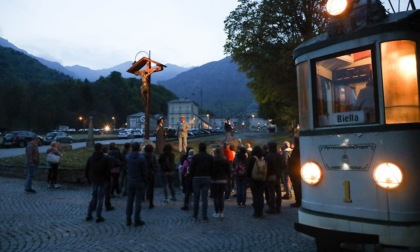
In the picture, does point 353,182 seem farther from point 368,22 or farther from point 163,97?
point 163,97

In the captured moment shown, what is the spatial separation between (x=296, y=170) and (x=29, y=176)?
890 cm

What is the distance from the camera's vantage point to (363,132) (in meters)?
4.47

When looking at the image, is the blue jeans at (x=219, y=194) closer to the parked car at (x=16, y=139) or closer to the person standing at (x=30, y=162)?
the person standing at (x=30, y=162)

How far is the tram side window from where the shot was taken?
4.55m

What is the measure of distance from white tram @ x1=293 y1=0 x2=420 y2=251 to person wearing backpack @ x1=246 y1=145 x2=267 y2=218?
4222 millimetres

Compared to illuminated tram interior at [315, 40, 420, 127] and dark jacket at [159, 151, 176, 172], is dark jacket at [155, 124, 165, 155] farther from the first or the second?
illuminated tram interior at [315, 40, 420, 127]

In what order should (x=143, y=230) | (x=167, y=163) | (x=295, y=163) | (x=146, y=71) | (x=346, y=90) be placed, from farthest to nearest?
(x=146, y=71) → (x=167, y=163) → (x=295, y=163) → (x=143, y=230) → (x=346, y=90)

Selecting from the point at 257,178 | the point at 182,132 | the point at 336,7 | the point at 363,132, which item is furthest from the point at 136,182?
the point at 182,132

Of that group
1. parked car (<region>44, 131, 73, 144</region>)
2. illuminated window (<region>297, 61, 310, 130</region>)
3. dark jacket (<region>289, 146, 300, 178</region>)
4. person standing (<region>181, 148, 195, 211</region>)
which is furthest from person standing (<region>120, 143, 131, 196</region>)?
parked car (<region>44, 131, 73, 144</region>)

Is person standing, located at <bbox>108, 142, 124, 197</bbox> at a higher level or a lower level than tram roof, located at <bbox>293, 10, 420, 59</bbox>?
lower

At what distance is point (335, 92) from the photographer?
194 inches

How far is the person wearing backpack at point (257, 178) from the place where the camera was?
9.40 m

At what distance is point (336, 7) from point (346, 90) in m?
1.06

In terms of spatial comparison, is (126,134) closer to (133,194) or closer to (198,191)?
(198,191)
